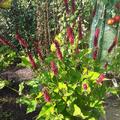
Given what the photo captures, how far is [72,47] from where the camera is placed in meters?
3.54

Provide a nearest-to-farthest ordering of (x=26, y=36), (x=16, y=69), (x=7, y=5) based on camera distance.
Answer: (x=7, y=5)
(x=16, y=69)
(x=26, y=36)

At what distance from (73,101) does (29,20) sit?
3.61 metres

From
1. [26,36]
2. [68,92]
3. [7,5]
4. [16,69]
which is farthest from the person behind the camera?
[26,36]

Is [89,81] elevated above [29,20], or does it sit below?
below

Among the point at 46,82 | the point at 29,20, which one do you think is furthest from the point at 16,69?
the point at 46,82

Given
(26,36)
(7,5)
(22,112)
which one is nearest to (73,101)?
(22,112)

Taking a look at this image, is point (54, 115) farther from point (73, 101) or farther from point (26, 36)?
point (26, 36)

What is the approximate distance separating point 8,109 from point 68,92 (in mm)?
1660

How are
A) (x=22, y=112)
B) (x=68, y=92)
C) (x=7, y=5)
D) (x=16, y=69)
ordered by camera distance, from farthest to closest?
(x=16, y=69) → (x=7, y=5) → (x=22, y=112) → (x=68, y=92)

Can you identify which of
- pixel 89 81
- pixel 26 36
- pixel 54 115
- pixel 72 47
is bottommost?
pixel 54 115

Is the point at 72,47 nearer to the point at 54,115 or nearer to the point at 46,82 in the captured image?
the point at 46,82

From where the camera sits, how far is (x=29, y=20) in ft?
22.7

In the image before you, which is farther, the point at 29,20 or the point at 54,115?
the point at 29,20

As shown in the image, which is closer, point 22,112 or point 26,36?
point 22,112
